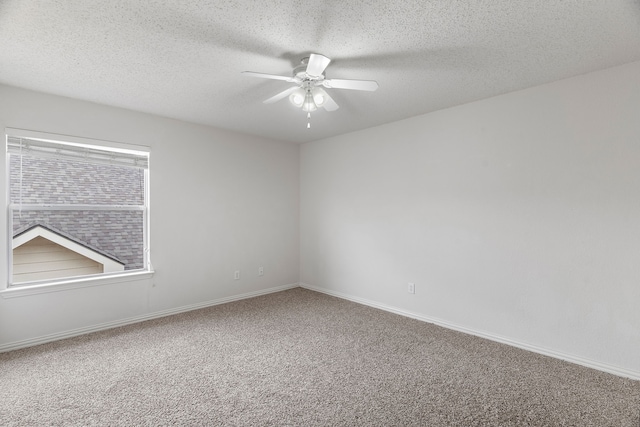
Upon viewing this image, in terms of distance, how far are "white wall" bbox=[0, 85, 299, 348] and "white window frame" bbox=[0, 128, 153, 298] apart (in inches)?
2.4

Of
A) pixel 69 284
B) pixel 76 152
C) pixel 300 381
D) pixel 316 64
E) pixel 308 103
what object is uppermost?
pixel 316 64

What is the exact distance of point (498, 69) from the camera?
2.56 m

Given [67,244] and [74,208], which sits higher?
[74,208]

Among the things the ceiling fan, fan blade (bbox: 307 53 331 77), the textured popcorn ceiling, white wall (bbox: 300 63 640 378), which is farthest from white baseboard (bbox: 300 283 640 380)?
fan blade (bbox: 307 53 331 77)

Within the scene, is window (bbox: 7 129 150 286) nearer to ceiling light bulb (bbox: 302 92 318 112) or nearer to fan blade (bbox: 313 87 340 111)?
ceiling light bulb (bbox: 302 92 318 112)

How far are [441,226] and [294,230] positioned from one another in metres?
2.44

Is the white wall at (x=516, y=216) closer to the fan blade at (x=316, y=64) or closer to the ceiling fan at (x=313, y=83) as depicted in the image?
the ceiling fan at (x=313, y=83)

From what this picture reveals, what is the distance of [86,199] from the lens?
11.2 feet

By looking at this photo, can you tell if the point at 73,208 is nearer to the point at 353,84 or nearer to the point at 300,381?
the point at 300,381

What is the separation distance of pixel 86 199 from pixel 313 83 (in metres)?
2.75

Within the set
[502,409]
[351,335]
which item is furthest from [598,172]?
[351,335]

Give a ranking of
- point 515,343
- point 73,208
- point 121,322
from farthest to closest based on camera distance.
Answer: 1. point 121,322
2. point 73,208
3. point 515,343

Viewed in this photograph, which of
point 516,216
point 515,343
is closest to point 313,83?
point 516,216

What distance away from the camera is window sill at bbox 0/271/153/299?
293 centimetres
